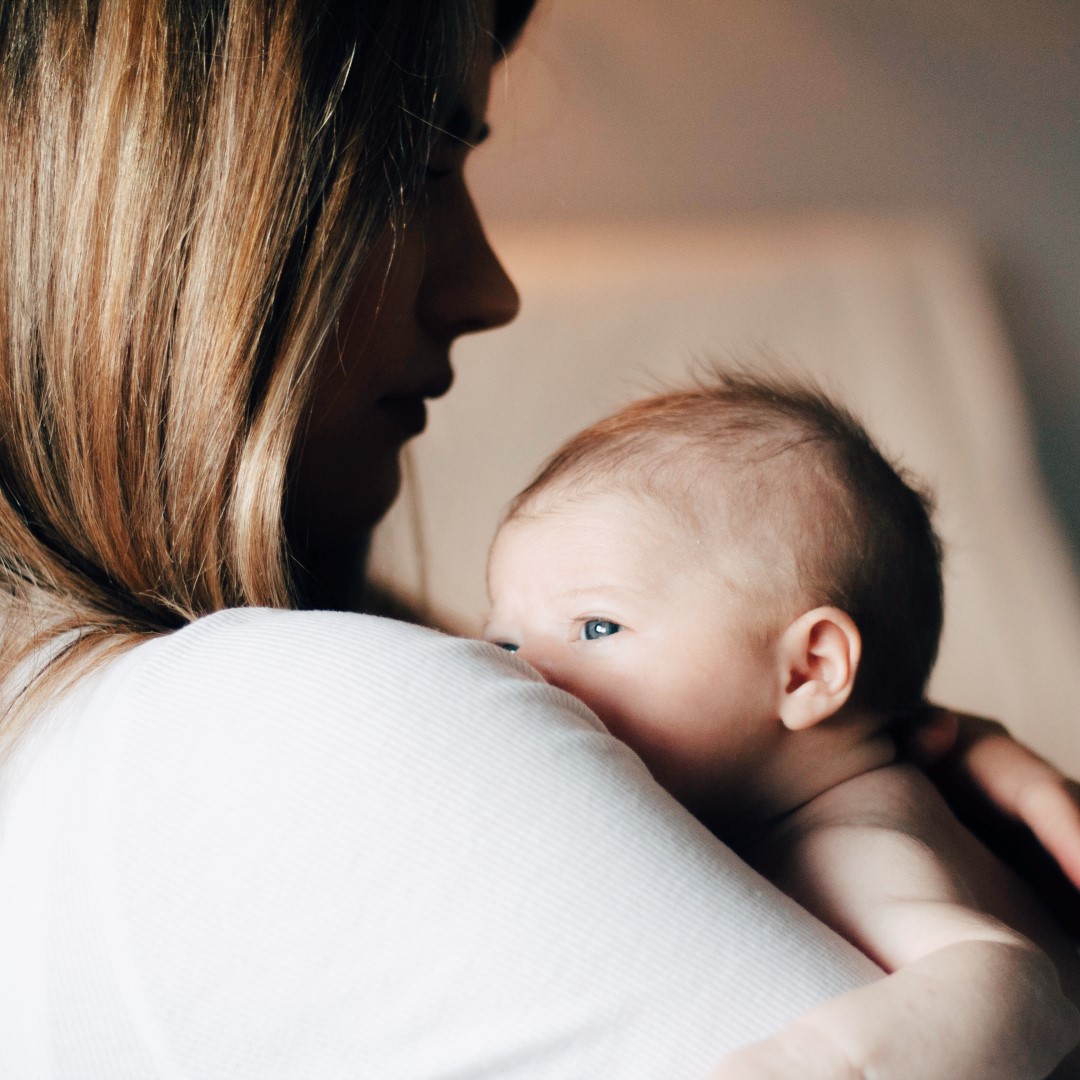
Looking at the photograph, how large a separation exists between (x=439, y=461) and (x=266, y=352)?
1.62 m

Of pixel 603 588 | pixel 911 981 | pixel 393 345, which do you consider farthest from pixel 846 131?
pixel 911 981

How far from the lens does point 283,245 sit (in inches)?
27.1

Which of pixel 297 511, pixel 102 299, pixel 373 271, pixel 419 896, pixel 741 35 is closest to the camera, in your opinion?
pixel 419 896

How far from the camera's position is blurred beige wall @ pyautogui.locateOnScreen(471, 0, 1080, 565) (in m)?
2.44

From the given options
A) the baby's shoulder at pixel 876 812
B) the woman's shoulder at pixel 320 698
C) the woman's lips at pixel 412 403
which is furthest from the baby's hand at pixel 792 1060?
the woman's lips at pixel 412 403

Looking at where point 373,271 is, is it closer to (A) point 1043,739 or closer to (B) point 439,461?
(B) point 439,461

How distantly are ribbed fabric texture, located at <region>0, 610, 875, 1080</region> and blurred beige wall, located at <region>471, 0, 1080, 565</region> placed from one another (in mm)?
2094

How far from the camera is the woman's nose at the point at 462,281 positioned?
3.21 ft

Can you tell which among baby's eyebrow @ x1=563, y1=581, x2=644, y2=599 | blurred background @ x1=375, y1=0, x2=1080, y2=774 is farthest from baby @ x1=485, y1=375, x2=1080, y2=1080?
blurred background @ x1=375, y1=0, x2=1080, y2=774

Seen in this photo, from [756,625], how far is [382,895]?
41 centimetres

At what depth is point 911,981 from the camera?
473 mm

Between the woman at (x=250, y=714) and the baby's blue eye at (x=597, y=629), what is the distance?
0.72 feet

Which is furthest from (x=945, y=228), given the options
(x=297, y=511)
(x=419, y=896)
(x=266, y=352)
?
(x=419, y=896)

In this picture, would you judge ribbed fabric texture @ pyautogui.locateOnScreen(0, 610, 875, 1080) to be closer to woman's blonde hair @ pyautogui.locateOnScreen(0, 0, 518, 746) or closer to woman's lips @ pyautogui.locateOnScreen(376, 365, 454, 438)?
woman's blonde hair @ pyautogui.locateOnScreen(0, 0, 518, 746)
